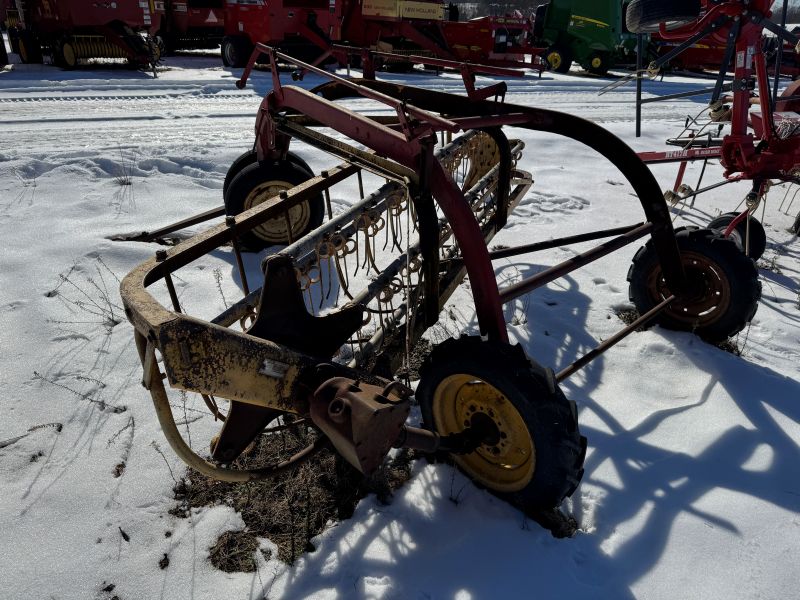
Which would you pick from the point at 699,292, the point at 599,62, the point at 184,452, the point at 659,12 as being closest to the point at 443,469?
the point at 184,452

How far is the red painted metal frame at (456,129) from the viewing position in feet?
7.23

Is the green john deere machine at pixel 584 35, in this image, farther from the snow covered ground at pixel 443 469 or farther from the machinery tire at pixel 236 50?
the snow covered ground at pixel 443 469

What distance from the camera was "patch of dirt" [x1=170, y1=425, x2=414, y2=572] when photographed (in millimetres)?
2203

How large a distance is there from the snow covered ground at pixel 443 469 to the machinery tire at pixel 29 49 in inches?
404

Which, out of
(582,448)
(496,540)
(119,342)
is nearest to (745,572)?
(582,448)

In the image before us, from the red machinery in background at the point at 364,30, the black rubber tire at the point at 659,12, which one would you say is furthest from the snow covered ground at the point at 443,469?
the red machinery in background at the point at 364,30

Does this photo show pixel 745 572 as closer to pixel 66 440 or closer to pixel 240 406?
pixel 240 406

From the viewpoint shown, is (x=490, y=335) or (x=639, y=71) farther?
(x=639, y=71)

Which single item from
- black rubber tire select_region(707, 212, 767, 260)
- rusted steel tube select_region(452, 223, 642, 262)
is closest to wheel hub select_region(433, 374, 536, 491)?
Result: rusted steel tube select_region(452, 223, 642, 262)

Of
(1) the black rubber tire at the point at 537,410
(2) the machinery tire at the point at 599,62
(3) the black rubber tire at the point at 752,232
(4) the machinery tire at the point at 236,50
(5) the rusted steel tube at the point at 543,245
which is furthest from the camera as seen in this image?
(2) the machinery tire at the point at 599,62

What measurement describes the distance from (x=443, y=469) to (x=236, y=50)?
1405cm

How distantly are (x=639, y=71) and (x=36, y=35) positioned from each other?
14.2 m

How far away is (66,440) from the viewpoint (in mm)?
2670

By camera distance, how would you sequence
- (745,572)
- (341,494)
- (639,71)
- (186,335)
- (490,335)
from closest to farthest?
(186,335) → (745,572) → (490,335) → (341,494) → (639,71)
